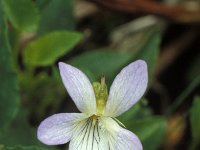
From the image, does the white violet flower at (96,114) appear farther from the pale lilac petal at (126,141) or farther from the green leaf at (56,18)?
the green leaf at (56,18)

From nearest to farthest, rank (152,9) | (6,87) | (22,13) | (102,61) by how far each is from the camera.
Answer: (6,87), (22,13), (102,61), (152,9)

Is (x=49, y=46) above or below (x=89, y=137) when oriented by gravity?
above

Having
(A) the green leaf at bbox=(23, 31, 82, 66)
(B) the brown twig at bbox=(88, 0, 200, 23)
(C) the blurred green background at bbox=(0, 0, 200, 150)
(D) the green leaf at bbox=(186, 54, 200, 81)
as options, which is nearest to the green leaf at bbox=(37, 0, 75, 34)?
(C) the blurred green background at bbox=(0, 0, 200, 150)

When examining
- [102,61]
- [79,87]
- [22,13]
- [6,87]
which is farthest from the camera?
[102,61]

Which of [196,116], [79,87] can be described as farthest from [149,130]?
[79,87]

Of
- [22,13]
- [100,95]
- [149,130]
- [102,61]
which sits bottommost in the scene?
[149,130]

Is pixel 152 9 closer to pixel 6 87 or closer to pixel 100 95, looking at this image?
pixel 6 87
